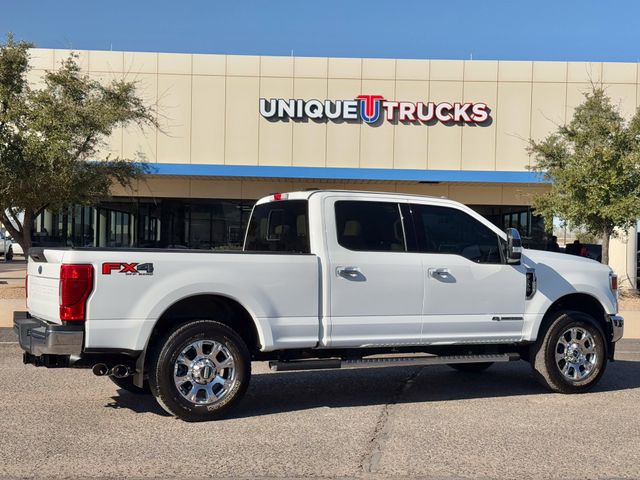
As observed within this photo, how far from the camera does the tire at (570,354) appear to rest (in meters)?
7.26

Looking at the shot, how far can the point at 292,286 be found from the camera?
6.25 metres

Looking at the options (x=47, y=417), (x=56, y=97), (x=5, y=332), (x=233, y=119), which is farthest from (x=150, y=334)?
(x=233, y=119)

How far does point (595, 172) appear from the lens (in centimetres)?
1752

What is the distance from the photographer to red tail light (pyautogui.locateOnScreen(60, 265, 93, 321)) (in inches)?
218

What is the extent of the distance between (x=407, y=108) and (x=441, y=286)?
18.6 meters

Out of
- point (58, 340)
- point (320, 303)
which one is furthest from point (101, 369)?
point (320, 303)

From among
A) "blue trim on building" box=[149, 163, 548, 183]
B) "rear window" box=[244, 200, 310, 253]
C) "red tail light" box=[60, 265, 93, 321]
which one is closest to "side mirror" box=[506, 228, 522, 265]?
"rear window" box=[244, 200, 310, 253]

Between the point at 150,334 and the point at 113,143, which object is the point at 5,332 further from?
the point at 113,143

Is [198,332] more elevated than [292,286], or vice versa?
[292,286]

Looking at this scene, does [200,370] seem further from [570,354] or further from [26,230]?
[26,230]

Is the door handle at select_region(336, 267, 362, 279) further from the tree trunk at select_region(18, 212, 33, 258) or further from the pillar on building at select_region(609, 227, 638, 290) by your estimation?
the pillar on building at select_region(609, 227, 638, 290)

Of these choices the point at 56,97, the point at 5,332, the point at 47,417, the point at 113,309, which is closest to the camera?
the point at 113,309

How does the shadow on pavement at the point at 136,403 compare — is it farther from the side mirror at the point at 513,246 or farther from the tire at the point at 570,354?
the tire at the point at 570,354

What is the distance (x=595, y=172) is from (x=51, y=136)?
43.0ft
